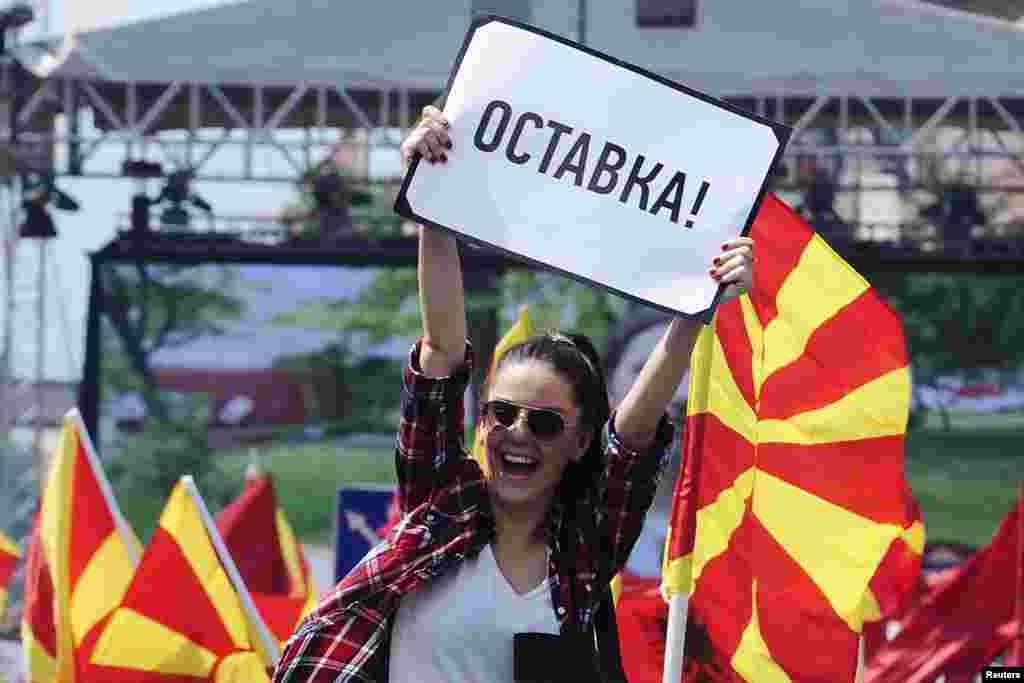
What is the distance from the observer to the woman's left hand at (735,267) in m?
2.88

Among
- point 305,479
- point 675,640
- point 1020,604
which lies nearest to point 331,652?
point 675,640

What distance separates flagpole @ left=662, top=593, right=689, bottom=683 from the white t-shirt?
1014 millimetres

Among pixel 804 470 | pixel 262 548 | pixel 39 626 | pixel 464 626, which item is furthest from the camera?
pixel 262 548

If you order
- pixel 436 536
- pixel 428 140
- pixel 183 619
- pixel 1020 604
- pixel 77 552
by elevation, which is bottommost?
pixel 1020 604

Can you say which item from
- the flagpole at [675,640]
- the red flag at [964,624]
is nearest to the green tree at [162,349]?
the red flag at [964,624]

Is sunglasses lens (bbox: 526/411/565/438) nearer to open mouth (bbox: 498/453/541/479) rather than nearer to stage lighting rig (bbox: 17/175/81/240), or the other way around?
open mouth (bbox: 498/453/541/479)

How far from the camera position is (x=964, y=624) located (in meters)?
8.70

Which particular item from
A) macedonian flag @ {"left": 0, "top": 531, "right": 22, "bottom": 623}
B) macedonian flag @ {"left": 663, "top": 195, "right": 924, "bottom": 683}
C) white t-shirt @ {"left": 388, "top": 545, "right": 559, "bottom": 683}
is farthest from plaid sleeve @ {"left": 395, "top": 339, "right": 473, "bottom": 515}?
macedonian flag @ {"left": 0, "top": 531, "right": 22, "bottom": 623}

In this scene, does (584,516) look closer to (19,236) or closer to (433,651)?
(433,651)

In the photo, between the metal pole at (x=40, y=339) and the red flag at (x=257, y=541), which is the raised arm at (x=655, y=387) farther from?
the metal pole at (x=40, y=339)

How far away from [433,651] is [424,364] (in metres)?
0.34

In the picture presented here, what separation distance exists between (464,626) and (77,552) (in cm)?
469

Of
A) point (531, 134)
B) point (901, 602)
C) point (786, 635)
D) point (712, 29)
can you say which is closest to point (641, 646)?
point (786, 635)

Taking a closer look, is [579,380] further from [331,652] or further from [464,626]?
[331,652]
